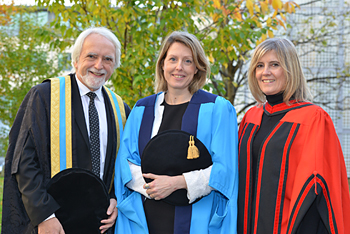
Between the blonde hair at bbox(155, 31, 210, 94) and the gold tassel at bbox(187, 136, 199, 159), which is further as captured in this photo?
the blonde hair at bbox(155, 31, 210, 94)

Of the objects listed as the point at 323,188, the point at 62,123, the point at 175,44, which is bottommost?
the point at 323,188

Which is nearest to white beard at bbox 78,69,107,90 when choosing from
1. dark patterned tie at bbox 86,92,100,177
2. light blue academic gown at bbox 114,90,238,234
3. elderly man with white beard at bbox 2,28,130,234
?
elderly man with white beard at bbox 2,28,130,234

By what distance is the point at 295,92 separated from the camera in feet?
7.83

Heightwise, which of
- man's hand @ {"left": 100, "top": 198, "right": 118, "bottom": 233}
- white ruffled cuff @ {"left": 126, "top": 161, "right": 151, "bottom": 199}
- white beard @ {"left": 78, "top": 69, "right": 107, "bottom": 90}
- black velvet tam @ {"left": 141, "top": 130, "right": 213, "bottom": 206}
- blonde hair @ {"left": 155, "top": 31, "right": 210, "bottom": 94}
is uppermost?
blonde hair @ {"left": 155, "top": 31, "right": 210, "bottom": 94}

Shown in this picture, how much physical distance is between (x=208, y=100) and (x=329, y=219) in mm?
1081

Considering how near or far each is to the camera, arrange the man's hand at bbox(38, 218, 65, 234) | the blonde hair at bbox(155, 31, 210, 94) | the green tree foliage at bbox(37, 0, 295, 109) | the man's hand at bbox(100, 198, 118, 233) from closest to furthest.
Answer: the man's hand at bbox(38, 218, 65, 234), the man's hand at bbox(100, 198, 118, 233), the blonde hair at bbox(155, 31, 210, 94), the green tree foliage at bbox(37, 0, 295, 109)

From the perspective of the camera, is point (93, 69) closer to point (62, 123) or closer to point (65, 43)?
point (62, 123)

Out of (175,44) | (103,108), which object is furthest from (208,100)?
(103,108)

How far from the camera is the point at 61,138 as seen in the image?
2385mm

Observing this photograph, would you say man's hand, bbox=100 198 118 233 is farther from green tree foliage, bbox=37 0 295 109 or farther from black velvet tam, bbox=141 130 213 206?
green tree foliage, bbox=37 0 295 109

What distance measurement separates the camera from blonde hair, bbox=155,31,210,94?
2523 millimetres

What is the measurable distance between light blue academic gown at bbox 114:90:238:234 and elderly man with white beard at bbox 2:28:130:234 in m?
0.14

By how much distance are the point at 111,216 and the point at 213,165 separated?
0.82m

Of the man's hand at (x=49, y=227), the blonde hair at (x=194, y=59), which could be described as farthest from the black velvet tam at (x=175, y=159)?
the man's hand at (x=49, y=227)
